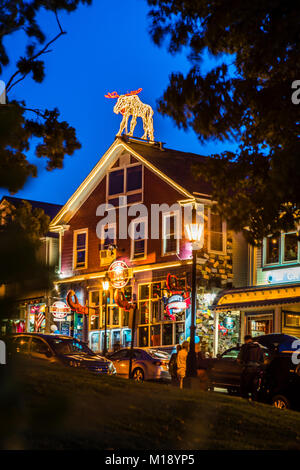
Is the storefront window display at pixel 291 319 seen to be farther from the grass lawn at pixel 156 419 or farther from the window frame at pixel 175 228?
the grass lawn at pixel 156 419

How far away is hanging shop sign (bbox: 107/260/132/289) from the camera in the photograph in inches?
1484

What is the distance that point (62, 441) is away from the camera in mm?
7652

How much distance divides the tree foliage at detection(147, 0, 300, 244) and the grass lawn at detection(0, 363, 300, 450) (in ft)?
13.5

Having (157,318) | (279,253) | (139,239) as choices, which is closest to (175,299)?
(157,318)

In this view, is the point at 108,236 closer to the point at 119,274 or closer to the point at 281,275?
the point at 119,274

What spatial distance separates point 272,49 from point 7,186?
36.2 ft

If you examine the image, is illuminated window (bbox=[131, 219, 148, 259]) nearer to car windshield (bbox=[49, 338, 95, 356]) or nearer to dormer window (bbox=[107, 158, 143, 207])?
dormer window (bbox=[107, 158, 143, 207])

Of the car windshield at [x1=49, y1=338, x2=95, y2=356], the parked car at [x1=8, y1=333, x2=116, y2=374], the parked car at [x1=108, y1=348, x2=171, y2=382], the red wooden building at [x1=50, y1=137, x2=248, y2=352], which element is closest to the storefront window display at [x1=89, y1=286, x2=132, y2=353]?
the red wooden building at [x1=50, y1=137, x2=248, y2=352]

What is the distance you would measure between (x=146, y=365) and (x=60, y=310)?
14.1 metres

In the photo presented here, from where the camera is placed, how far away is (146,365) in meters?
25.9

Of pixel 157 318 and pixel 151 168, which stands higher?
pixel 151 168

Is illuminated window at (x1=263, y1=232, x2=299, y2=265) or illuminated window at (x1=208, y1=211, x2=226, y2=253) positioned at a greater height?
illuminated window at (x1=208, y1=211, x2=226, y2=253)

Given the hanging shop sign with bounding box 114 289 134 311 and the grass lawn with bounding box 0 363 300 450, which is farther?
the hanging shop sign with bounding box 114 289 134 311
